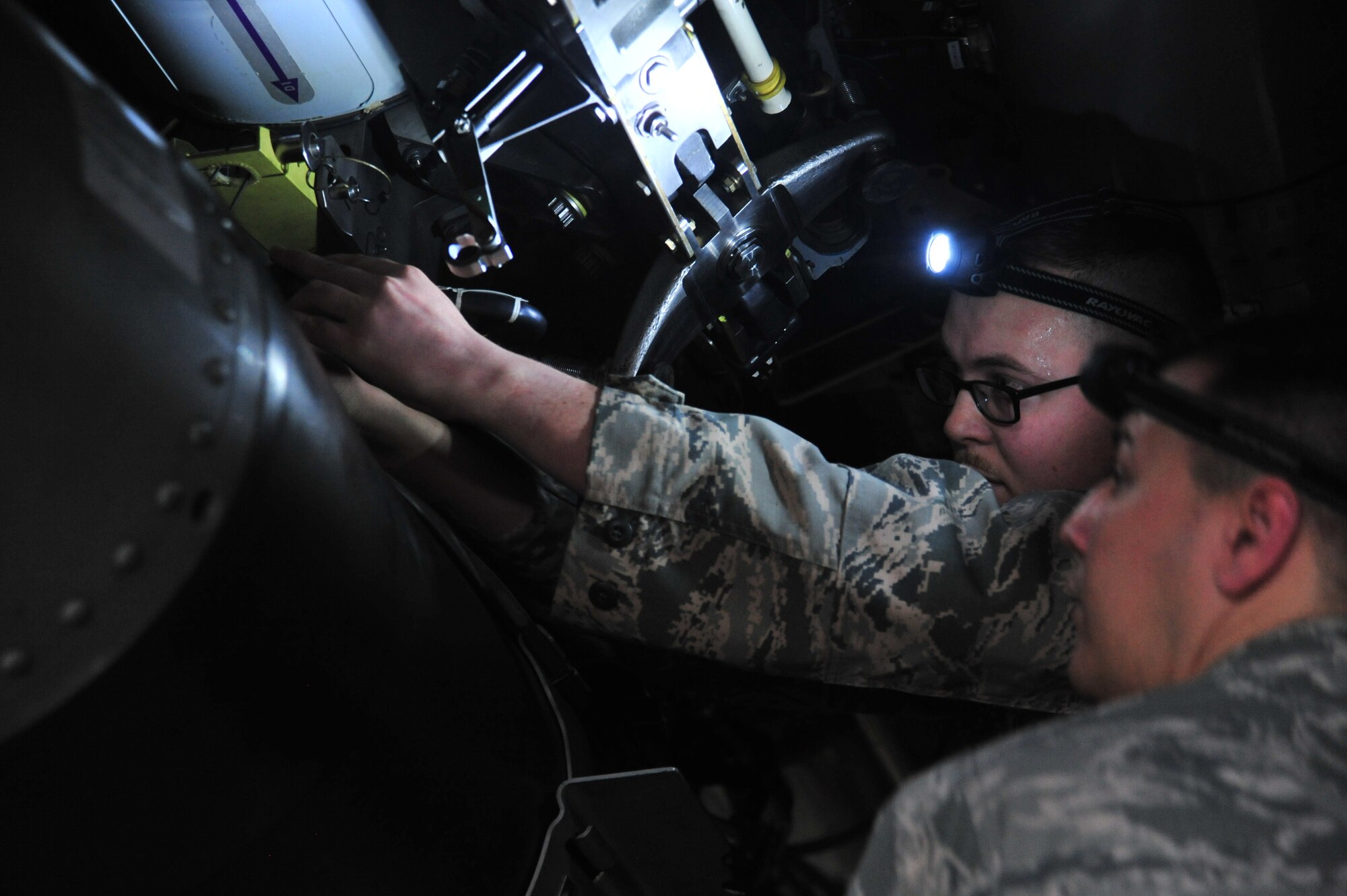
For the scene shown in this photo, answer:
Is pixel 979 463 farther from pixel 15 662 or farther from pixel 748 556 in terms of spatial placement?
pixel 15 662

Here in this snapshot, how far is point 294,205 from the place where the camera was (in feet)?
4.44

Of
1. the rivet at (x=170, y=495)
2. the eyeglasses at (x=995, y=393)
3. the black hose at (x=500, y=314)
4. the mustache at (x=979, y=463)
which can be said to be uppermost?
the rivet at (x=170, y=495)

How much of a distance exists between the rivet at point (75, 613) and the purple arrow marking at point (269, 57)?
887 millimetres

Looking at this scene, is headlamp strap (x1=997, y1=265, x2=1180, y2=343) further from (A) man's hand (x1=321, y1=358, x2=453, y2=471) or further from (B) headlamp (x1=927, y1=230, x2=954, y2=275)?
(A) man's hand (x1=321, y1=358, x2=453, y2=471)

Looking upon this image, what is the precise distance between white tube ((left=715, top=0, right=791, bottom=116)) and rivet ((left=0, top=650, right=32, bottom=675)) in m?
1.26

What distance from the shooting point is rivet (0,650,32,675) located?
58cm

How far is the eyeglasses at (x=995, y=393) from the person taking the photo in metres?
1.60

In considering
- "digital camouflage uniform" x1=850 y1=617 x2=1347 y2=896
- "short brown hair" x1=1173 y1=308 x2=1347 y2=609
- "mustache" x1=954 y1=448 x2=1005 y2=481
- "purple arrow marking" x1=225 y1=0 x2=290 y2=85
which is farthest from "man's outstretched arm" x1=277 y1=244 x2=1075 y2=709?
"digital camouflage uniform" x1=850 y1=617 x2=1347 y2=896

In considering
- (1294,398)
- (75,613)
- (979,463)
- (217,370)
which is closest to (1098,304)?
(979,463)

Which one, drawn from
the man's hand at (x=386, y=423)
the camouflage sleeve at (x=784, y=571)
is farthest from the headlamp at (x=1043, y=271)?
the man's hand at (x=386, y=423)

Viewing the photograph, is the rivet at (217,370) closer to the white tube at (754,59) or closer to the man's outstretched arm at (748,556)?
the man's outstretched arm at (748,556)

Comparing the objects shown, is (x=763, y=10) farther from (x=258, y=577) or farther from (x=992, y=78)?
(x=258, y=577)

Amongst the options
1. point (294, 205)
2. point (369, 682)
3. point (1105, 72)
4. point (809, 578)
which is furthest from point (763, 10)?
point (369, 682)

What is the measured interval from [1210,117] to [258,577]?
6.25 ft
